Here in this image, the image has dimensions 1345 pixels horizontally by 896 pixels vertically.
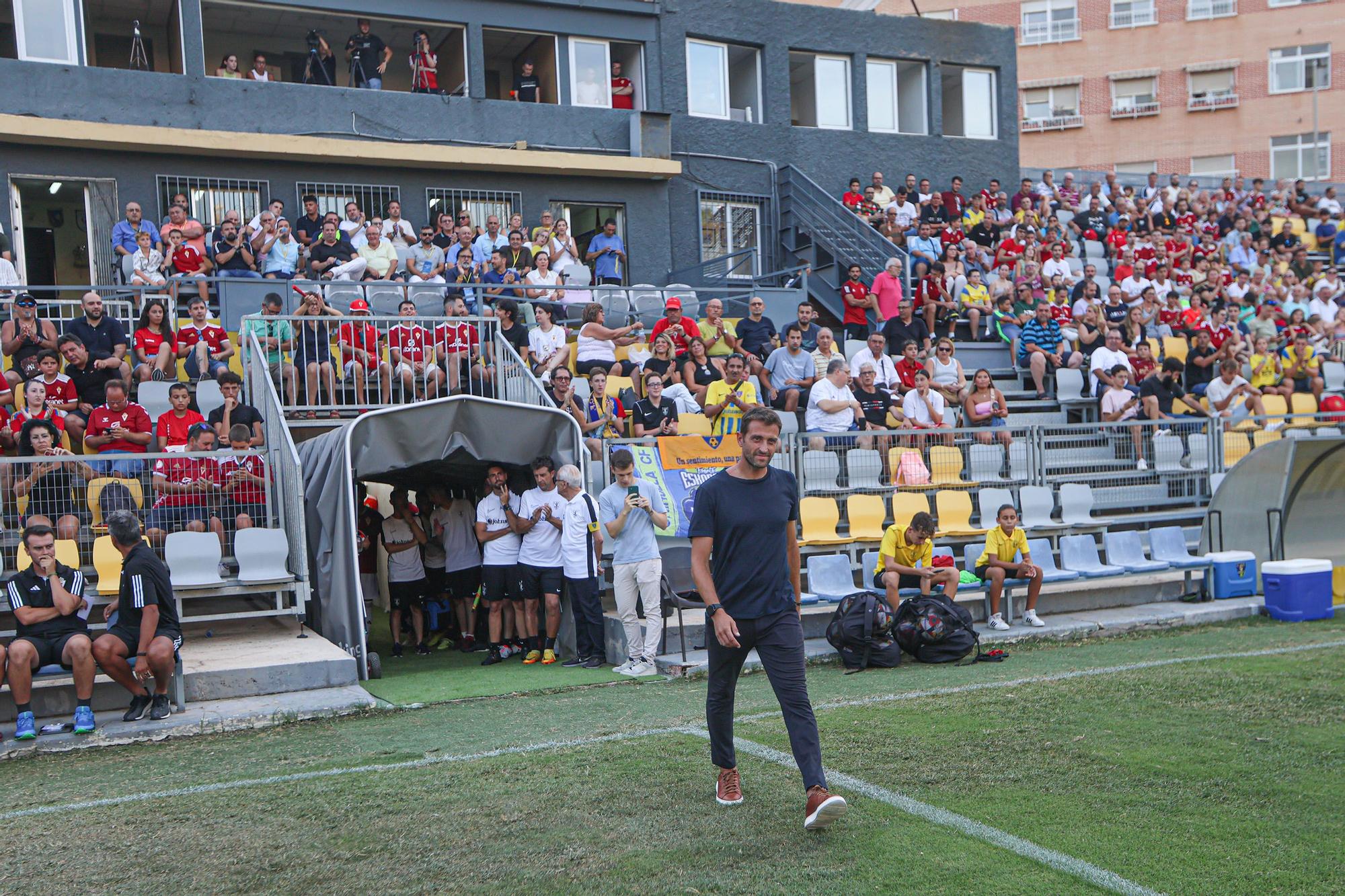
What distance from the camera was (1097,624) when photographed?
12539mm

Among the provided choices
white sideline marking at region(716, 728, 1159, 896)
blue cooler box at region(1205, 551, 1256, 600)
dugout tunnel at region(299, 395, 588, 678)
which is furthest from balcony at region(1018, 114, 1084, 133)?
white sideline marking at region(716, 728, 1159, 896)

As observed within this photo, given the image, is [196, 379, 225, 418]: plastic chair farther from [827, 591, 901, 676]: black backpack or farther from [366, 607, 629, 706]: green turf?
[827, 591, 901, 676]: black backpack

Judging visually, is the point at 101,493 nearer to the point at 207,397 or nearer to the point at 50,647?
the point at 50,647

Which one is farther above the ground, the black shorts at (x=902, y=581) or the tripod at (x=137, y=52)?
the tripod at (x=137, y=52)

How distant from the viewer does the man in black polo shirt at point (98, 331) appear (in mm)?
13047

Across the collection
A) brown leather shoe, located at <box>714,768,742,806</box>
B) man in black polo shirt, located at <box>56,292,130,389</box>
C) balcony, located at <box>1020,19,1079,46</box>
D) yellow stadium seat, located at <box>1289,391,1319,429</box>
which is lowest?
brown leather shoe, located at <box>714,768,742,806</box>

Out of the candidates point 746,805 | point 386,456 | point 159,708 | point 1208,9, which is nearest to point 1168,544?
point 386,456

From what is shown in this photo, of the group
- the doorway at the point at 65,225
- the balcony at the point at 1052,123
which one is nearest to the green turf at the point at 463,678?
the doorway at the point at 65,225

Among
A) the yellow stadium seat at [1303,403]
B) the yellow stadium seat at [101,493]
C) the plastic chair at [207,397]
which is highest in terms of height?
the plastic chair at [207,397]

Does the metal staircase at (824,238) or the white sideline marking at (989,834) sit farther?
the metal staircase at (824,238)

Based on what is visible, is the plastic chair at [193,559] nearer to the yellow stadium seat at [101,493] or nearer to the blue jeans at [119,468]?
the yellow stadium seat at [101,493]

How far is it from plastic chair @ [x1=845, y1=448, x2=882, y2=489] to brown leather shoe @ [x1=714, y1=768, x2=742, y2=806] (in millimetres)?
7982

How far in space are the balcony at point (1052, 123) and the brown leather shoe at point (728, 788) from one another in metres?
42.1

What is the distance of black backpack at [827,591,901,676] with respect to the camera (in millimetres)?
10625
